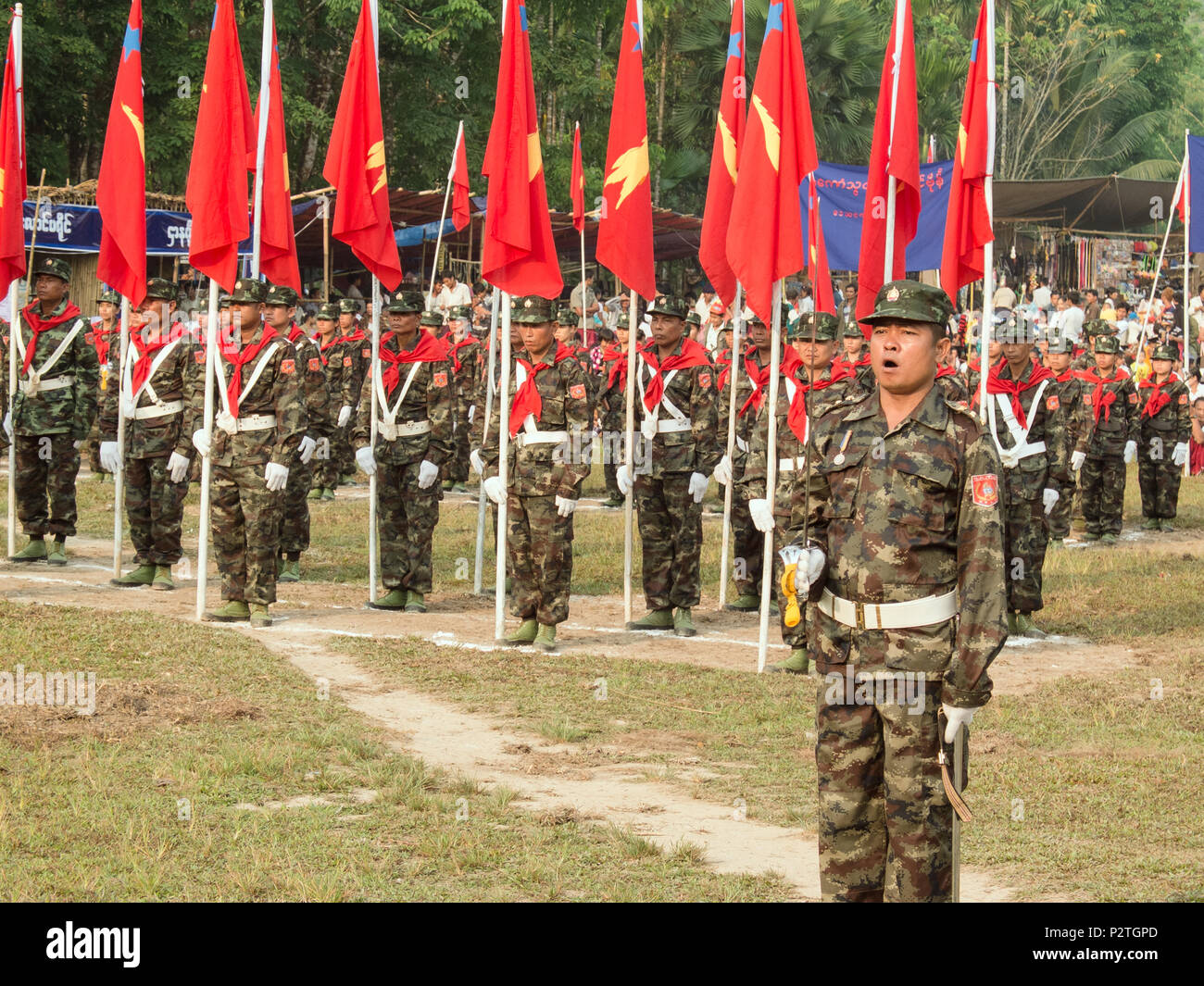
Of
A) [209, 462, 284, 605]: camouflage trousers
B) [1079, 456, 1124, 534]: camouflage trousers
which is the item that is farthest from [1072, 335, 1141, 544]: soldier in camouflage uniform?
[209, 462, 284, 605]: camouflage trousers

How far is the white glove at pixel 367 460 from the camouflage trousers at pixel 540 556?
1.63 meters

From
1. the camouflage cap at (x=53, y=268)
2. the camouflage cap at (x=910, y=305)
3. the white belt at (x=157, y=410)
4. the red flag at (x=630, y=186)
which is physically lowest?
the white belt at (x=157, y=410)

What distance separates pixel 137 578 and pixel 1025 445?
744 cm

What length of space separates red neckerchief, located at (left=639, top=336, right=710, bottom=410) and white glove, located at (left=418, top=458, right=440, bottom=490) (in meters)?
1.81

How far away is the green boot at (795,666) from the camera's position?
34.9 feet

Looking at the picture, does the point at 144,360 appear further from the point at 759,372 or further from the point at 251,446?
the point at 759,372

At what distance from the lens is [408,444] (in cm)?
1247

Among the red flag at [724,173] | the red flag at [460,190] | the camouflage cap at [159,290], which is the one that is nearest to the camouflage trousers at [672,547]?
the red flag at [724,173]

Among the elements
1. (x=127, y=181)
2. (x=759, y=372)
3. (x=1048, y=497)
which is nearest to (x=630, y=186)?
(x=759, y=372)

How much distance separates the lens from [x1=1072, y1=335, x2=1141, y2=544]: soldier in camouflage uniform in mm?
18562

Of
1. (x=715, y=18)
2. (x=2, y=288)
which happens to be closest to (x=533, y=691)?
(x=2, y=288)

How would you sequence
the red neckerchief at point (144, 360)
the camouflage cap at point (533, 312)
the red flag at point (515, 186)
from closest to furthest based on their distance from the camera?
the red flag at point (515, 186) < the camouflage cap at point (533, 312) < the red neckerchief at point (144, 360)

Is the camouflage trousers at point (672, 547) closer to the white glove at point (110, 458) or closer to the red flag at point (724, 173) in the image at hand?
the red flag at point (724, 173)

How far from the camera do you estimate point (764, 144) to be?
10273mm
